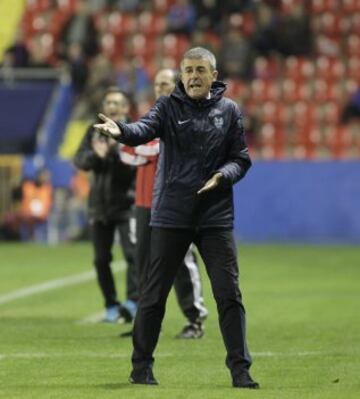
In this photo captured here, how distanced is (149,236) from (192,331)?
1160 millimetres

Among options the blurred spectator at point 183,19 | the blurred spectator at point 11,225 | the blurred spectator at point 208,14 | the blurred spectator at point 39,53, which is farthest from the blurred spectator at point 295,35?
the blurred spectator at point 11,225

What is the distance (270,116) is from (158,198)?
19.7 m

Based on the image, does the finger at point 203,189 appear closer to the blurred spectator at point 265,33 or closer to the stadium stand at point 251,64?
the stadium stand at point 251,64

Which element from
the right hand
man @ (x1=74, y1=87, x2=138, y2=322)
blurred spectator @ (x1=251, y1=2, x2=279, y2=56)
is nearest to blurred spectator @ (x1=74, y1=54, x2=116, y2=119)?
blurred spectator @ (x1=251, y1=2, x2=279, y2=56)

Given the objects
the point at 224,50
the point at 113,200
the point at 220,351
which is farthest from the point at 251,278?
the point at 224,50

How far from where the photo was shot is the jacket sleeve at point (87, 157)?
1259 cm

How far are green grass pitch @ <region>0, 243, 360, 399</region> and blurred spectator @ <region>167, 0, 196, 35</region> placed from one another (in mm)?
10662

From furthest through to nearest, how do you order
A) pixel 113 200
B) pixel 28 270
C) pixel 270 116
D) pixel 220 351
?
pixel 270 116
pixel 28 270
pixel 113 200
pixel 220 351

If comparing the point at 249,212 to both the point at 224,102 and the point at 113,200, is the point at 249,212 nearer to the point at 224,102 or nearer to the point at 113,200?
the point at 113,200

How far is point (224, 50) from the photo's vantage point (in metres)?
28.2

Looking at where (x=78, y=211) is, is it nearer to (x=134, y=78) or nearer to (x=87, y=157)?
(x=134, y=78)

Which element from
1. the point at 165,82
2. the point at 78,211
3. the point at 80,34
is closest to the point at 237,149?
the point at 165,82

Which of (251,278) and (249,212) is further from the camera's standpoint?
(249,212)

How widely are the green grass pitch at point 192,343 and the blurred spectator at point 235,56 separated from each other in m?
9.07
